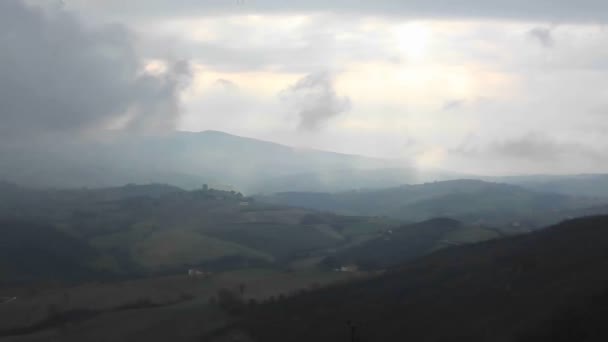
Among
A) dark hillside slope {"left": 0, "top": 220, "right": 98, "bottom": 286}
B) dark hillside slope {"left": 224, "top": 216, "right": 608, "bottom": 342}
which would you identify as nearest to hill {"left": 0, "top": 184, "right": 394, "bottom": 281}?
dark hillside slope {"left": 0, "top": 220, "right": 98, "bottom": 286}

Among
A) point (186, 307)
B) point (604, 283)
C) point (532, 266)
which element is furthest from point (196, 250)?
point (604, 283)

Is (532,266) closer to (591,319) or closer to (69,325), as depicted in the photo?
(591,319)

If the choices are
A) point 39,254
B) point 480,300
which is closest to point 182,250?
point 39,254

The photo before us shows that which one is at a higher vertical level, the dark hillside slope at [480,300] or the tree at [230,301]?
the dark hillside slope at [480,300]

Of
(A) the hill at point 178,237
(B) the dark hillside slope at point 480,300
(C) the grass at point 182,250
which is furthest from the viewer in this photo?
(C) the grass at point 182,250

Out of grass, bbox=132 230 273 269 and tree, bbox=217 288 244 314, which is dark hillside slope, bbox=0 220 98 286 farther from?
tree, bbox=217 288 244 314

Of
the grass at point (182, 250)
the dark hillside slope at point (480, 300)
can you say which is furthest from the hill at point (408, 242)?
the dark hillside slope at point (480, 300)

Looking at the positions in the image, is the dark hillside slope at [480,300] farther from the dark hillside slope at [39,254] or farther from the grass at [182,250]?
the dark hillside slope at [39,254]

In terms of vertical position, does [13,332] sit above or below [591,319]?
below
